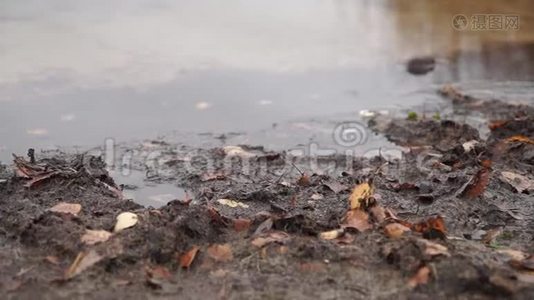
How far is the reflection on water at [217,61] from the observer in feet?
15.6

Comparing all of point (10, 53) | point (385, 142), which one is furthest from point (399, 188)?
point (10, 53)

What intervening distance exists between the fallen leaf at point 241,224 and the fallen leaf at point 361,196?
451 millimetres

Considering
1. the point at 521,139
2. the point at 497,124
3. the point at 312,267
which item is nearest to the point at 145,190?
the point at 312,267

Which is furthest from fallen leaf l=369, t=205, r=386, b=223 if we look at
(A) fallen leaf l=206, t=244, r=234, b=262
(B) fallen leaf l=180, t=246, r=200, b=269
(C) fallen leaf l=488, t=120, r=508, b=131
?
(C) fallen leaf l=488, t=120, r=508, b=131

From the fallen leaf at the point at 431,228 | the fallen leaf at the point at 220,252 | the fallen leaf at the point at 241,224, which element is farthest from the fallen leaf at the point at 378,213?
the fallen leaf at the point at 220,252

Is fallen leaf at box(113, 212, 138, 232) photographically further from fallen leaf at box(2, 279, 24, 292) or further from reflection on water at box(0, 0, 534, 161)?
reflection on water at box(0, 0, 534, 161)

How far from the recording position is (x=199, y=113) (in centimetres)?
491

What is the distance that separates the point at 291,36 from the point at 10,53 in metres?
2.59

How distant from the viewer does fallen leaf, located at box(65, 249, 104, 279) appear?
2421mm

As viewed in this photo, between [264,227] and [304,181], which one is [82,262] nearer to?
[264,227]

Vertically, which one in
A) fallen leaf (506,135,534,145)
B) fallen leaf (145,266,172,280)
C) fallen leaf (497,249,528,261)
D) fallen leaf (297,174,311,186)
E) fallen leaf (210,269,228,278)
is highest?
fallen leaf (506,135,534,145)

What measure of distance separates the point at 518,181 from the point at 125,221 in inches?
79.4

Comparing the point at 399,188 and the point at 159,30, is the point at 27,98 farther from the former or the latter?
the point at 399,188

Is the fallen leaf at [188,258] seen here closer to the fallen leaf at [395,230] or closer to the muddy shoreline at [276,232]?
the muddy shoreline at [276,232]
